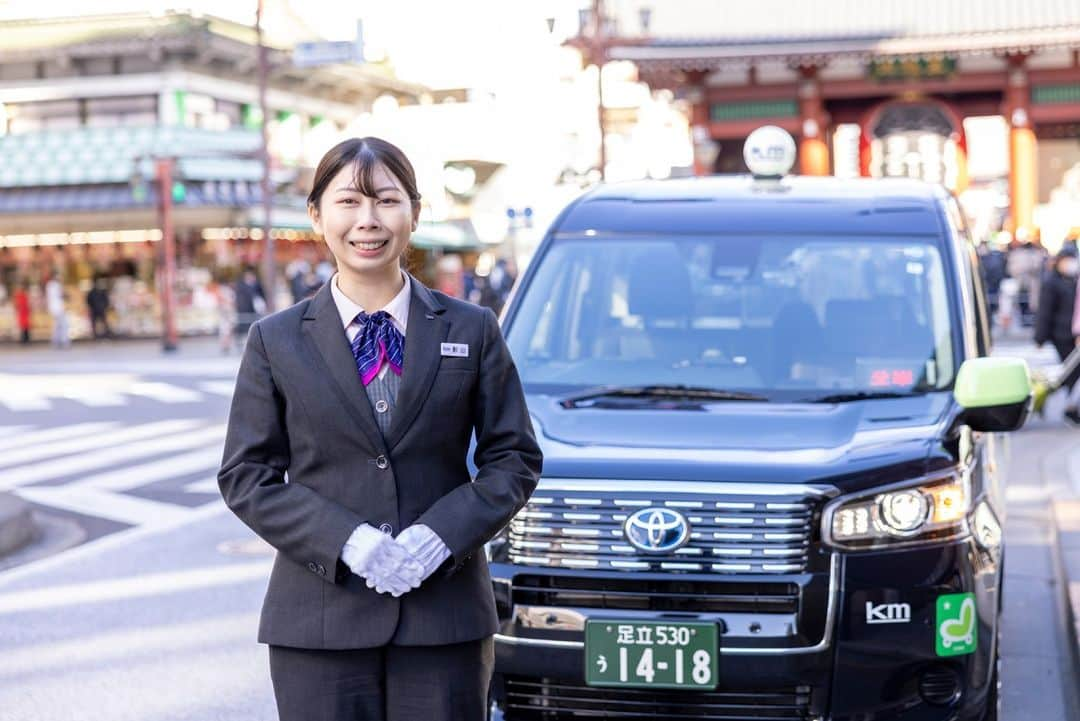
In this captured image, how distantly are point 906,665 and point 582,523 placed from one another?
971 mm

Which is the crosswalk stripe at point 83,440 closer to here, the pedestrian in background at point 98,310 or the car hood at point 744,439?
the car hood at point 744,439

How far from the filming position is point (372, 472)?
3115 millimetres

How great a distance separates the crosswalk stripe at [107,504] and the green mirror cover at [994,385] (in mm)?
6966

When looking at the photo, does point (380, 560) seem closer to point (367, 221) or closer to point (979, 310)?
point (367, 221)

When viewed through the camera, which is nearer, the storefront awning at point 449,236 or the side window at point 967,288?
the side window at point 967,288

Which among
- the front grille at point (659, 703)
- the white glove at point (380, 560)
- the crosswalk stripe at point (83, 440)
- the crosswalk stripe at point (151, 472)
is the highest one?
the white glove at point (380, 560)

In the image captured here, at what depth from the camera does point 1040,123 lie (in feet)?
107

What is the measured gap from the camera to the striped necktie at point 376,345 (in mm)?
3176

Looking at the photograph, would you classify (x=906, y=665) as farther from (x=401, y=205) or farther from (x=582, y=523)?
(x=401, y=205)

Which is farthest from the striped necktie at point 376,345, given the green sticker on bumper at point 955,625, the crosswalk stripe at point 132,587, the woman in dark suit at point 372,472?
the crosswalk stripe at point 132,587

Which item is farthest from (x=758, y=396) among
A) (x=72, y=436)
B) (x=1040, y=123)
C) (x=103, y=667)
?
(x=1040, y=123)

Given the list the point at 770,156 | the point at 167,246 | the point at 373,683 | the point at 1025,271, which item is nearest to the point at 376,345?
the point at 373,683

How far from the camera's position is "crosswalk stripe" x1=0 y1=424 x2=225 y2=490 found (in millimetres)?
13438

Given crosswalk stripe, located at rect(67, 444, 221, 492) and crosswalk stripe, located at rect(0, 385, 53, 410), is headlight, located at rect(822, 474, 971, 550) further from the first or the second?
crosswalk stripe, located at rect(0, 385, 53, 410)
